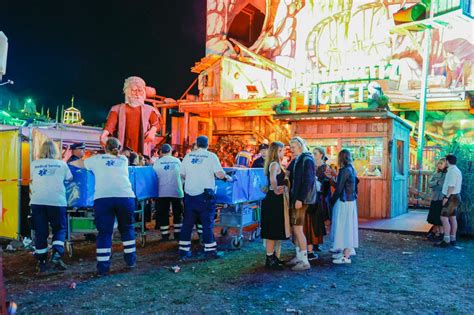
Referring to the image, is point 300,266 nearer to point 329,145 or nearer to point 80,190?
point 80,190

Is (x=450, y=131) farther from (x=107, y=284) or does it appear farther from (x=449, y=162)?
(x=107, y=284)

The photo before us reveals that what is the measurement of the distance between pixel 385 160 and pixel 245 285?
313 inches

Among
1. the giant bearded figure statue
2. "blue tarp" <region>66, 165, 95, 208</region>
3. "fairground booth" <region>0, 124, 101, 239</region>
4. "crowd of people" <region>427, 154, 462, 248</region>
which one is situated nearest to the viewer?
"blue tarp" <region>66, 165, 95, 208</region>

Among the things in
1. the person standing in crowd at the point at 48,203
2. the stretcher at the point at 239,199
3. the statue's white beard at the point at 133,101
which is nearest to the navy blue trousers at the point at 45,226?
the person standing in crowd at the point at 48,203

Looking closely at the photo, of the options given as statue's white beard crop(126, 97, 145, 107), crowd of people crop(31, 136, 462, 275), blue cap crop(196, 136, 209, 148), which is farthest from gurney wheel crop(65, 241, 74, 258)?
statue's white beard crop(126, 97, 145, 107)

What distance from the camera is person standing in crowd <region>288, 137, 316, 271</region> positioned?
21.8 ft

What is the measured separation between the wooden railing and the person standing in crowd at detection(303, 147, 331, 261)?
9078 millimetres

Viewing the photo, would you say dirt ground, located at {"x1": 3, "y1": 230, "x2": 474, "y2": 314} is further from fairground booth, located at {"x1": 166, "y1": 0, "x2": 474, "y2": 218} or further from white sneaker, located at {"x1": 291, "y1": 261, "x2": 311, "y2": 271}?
fairground booth, located at {"x1": 166, "y1": 0, "x2": 474, "y2": 218}

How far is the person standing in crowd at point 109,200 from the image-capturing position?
20.5 ft

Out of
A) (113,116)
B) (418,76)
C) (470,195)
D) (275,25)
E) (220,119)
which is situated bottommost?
(470,195)

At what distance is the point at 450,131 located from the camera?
21.1 metres

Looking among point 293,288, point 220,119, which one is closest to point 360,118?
point 293,288

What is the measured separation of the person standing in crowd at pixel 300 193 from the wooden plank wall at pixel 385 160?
624cm

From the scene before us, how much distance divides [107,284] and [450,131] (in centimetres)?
1961
